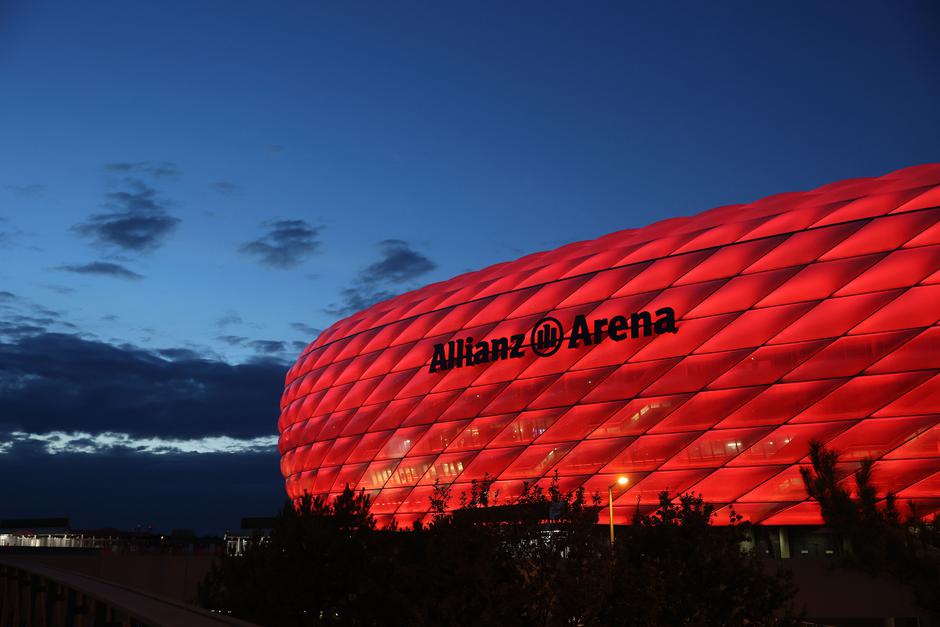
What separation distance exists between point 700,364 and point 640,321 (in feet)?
9.66

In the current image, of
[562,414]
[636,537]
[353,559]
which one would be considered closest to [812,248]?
[562,414]

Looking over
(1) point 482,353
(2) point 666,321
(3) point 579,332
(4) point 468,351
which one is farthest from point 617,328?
(4) point 468,351

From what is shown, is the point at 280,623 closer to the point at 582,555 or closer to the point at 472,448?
the point at 582,555

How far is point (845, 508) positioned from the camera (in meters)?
20.2

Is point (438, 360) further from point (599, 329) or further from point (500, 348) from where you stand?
point (599, 329)

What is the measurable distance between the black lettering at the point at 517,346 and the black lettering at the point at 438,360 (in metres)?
4.31

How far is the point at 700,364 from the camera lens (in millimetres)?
32656

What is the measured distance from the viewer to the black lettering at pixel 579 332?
36.0 m

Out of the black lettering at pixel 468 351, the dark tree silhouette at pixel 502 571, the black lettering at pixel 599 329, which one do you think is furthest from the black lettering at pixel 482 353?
the dark tree silhouette at pixel 502 571

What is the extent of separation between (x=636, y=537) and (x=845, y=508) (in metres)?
5.51

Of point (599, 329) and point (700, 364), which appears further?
point (599, 329)

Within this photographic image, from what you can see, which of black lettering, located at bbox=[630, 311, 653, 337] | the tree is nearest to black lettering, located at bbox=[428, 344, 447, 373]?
black lettering, located at bbox=[630, 311, 653, 337]

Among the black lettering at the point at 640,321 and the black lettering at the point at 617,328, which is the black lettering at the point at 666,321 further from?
the black lettering at the point at 617,328

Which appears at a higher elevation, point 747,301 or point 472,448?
point 747,301
